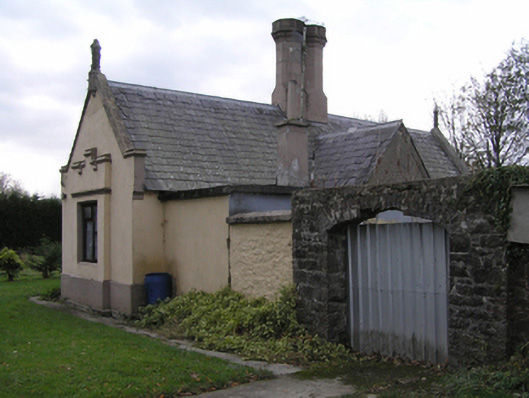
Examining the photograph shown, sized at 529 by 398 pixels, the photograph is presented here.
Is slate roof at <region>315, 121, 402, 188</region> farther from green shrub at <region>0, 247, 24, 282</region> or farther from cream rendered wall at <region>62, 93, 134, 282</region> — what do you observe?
green shrub at <region>0, 247, 24, 282</region>

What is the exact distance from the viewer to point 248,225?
11.1 m

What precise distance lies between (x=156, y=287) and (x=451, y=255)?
24.5ft

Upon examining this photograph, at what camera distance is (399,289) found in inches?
330

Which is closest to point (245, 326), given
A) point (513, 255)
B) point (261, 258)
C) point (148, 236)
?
point (261, 258)

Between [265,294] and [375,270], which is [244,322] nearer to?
[265,294]

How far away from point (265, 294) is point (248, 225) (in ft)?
4.33

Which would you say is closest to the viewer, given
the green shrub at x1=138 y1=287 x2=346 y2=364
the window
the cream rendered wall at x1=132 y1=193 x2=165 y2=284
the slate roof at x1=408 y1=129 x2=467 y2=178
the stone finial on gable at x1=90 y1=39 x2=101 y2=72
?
the green shrub at x1=138 y1=287 x2=346 y2=364

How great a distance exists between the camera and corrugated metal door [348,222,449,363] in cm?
787

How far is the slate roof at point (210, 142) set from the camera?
14.0m

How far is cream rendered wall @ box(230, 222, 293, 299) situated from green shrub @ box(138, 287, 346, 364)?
24 centimetres

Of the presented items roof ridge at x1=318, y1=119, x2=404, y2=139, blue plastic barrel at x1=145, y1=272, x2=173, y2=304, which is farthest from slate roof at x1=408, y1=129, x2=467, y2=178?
blue plastic barrel at x1=145, y1=272, x2=173, y2=304

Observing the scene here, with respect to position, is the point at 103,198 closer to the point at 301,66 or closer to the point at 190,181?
the point at 190,181

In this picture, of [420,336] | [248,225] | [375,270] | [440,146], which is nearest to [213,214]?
[248,225]

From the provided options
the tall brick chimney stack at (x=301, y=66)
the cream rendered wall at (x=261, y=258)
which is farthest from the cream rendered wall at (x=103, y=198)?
the tall brick chimney stack at (x=301, y=66)
